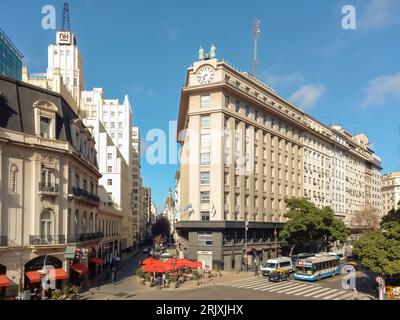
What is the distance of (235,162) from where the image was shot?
5797 cm

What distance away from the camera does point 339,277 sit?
1868 inches

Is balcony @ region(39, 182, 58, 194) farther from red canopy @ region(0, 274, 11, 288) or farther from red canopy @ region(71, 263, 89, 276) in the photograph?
red canopy @ region(71, 263, 89, 276)

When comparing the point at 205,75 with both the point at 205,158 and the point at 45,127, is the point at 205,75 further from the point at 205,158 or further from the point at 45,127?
the point at 45,127

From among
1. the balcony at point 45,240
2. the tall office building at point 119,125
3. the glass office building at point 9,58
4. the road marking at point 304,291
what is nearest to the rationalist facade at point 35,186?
the balcony at point 45,240

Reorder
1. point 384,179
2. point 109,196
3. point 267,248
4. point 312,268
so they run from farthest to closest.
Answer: point 384,179, point 109,196, point 267,248, point 312,268

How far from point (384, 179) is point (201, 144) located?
486ft

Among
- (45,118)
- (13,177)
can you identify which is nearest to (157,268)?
(13,177)

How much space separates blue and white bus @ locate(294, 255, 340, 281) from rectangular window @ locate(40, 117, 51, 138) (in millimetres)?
30804

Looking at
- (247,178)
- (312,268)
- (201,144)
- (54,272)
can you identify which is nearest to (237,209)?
(247,178)

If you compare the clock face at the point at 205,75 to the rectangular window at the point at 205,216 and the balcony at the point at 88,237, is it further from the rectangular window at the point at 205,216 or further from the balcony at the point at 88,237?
the balcony at the point at 88,237

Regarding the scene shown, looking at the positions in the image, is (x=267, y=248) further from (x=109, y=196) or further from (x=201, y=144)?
(x=109, y=196)

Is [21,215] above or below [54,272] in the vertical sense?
above

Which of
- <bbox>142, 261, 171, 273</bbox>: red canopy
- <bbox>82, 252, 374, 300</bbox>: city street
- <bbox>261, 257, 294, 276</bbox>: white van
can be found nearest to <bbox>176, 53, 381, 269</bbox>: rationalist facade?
<bbox>261, 257, 294, 276</bbox>: white van

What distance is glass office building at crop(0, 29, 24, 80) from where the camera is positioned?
3324 inches
